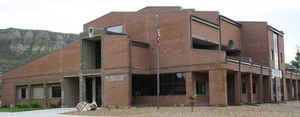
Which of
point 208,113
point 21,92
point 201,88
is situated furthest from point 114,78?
point 21,92

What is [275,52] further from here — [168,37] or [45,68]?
[45,68]

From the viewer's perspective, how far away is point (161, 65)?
1635 inches

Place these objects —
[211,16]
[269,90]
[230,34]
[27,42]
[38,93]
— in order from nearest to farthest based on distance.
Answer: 1. [211,16]
2. [269,90]
3. [230,34]
4. [38,93]
5. [27,42]

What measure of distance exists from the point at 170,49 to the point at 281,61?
22534 millimetres

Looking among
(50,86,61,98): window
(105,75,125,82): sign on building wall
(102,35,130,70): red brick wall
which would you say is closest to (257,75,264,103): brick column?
(102,35,130,70): red brick wall

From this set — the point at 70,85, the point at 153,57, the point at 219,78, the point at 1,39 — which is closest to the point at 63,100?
the point at 70,85

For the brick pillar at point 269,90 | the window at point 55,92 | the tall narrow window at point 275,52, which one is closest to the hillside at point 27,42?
the window at point 55,92

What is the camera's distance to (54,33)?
144 m

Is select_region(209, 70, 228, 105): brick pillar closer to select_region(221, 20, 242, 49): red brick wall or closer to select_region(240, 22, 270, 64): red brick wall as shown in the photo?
select_region(221, 20, 242, 49): red brick wall

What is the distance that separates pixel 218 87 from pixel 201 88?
403 centimetres

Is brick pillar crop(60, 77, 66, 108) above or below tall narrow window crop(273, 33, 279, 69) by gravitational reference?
below

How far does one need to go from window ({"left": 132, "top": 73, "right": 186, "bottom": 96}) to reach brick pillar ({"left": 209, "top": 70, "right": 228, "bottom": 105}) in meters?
3.43

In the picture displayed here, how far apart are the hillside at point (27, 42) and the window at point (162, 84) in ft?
265

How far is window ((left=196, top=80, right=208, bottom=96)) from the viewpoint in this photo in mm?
40312
